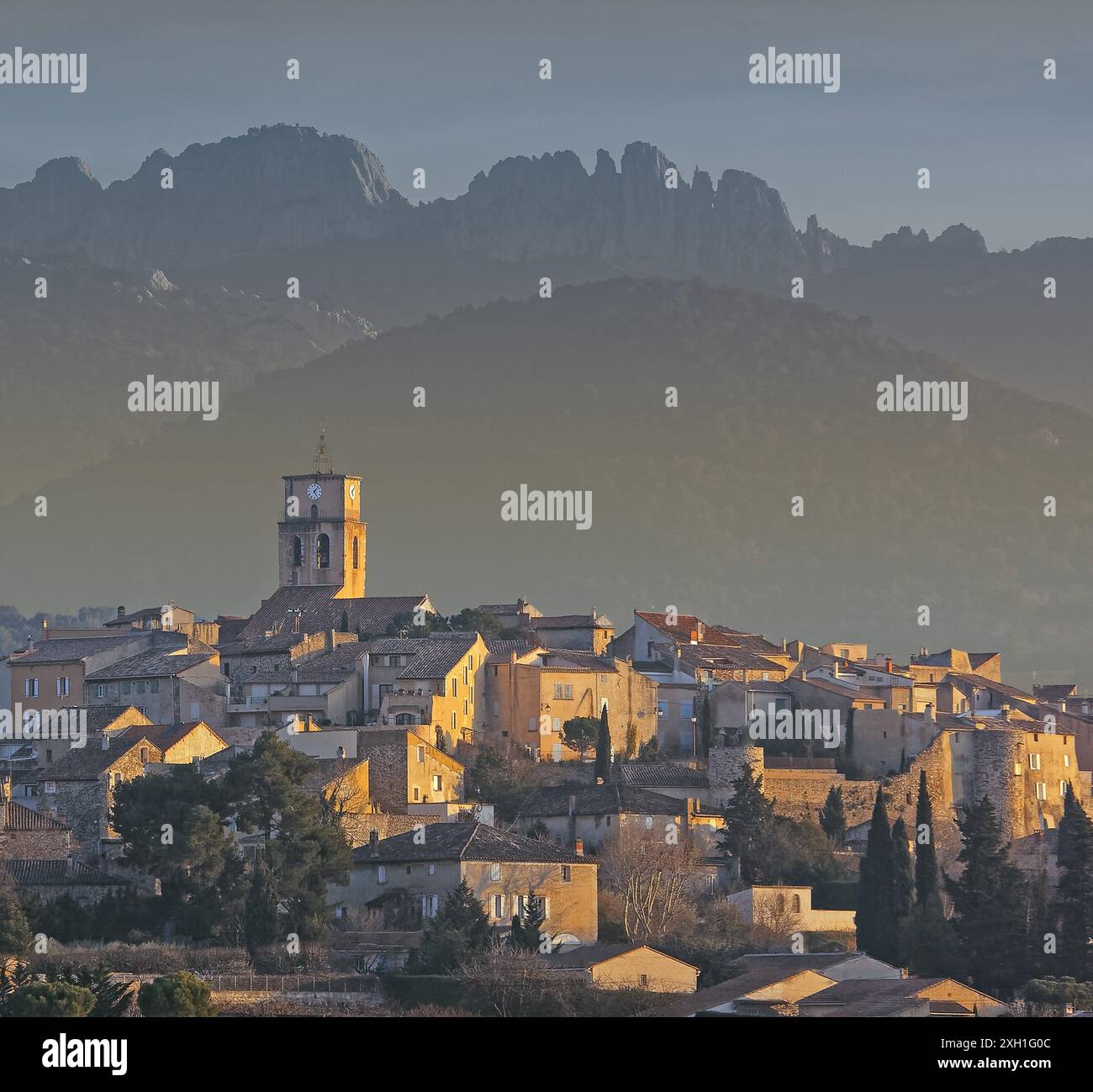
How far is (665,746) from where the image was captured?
87375mm

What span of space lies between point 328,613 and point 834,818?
934 inches

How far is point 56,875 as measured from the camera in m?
68.3

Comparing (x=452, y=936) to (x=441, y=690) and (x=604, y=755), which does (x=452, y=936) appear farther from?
(x=441, y=690)

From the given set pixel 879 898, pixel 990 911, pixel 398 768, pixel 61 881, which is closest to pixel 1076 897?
pixel 990 911

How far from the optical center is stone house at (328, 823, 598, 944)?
67438 mm

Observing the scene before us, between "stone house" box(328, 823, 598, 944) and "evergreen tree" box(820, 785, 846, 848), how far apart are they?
12.0 metres

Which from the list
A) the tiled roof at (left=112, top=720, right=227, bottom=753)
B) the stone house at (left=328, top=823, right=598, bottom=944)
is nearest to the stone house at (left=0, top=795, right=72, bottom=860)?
the tiled roof at (left=112, top=720, right=227, bottom=753)

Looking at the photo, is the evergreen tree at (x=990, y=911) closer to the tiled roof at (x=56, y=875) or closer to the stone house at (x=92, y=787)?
the tiled roof at (x=56, y=875)

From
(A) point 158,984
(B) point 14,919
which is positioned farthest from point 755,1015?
(B) point 14,919

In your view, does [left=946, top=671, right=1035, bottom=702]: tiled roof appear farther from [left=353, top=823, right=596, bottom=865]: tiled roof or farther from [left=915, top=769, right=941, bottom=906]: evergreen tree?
[left=353, top=823, right=596, bottom=865]: tiled roof

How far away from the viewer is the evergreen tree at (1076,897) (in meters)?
68.2

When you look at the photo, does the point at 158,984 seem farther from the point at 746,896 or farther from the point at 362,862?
the point at 746,896

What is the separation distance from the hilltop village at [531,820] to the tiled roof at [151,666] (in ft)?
0.61

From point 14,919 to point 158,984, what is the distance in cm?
785
